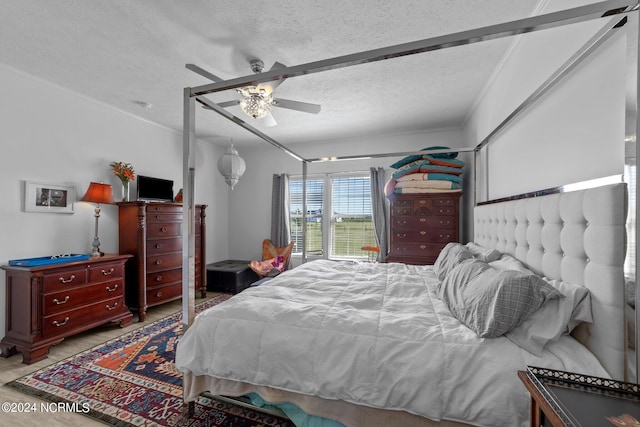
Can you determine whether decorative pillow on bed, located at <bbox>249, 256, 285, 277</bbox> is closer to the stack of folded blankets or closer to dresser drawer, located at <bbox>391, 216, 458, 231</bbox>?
dresser drawer, located at <bbox>391, 216, 458, 231</bbox>

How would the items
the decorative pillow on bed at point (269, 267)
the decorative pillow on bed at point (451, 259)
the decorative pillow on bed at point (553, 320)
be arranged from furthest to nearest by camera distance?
the decorative pillow on bed at point (269, 267), the decorative pillow on bed at point (451, 259), the decorative pillow on bed at point (553, 320)

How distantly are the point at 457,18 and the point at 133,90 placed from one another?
3128 mm

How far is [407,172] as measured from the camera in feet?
11.4

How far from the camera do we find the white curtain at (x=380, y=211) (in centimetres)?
432

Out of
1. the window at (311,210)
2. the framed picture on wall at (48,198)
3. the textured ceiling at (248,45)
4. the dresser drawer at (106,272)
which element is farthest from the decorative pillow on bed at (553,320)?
the framed picture on wall at (48,198)

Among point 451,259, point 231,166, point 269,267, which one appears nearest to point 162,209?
point 231,166

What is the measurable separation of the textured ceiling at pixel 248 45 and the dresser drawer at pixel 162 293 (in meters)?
2.33

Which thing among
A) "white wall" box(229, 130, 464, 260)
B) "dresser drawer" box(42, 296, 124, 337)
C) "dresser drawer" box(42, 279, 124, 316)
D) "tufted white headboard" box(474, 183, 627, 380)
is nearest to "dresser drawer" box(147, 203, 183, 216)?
"dresser drawer" box(42, 279, 124, 316)

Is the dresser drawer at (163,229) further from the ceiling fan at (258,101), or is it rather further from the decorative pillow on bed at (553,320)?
the decorative pillow on bed at (553,320)

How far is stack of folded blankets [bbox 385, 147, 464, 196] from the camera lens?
3301mm

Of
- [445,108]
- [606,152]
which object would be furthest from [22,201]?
[445,108]

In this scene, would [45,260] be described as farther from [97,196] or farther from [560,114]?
[560,114]

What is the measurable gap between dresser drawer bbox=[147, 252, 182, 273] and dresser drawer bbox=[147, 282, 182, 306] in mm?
247

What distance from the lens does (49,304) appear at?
2.37m
